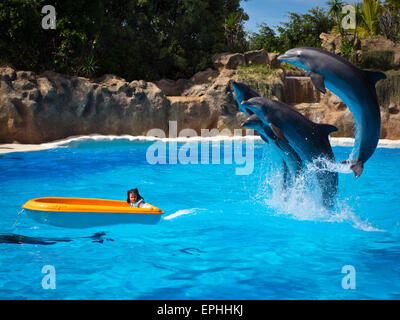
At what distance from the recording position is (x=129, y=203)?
6.82m

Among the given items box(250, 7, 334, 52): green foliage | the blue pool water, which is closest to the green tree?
box(250, 7, 334, 52): green foliage

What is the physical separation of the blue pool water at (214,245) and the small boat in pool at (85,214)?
161mm

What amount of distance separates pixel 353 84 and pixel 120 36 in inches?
727

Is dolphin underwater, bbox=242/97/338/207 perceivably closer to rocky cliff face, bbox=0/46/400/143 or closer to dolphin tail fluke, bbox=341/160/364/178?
dolphin tail fluke, bbox=341/160/364/178

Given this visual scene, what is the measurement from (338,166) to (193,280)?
106 inches

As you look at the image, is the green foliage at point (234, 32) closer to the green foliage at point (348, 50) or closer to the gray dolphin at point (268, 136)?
the green foliage at point (348, 50)

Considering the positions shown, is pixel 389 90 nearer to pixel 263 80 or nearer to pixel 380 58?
pixel 380 58

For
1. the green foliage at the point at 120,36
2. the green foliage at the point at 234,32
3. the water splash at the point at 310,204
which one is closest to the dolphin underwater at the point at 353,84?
the water splash at the point at 310,204

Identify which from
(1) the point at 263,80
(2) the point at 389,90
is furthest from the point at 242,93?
(1) the point at 263,80

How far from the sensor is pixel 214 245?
6.00 m

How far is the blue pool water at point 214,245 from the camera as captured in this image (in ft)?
15.0

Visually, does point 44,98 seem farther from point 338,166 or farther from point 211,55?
point 338,166

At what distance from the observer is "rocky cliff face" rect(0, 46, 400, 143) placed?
51.8ft
